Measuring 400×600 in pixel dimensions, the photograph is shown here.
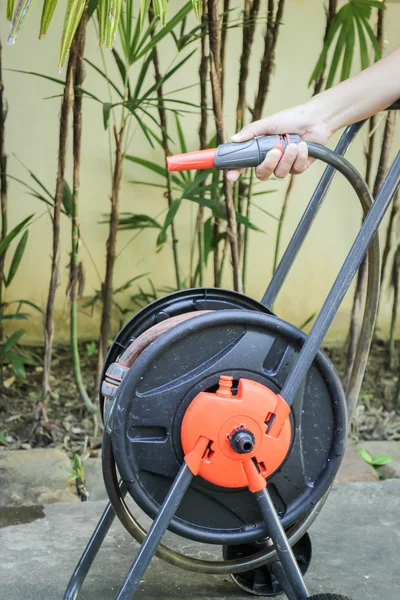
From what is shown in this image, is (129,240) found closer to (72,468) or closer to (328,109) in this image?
(72,468)

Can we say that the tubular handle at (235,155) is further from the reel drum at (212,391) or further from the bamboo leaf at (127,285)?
the bamboo leaf at (127,285)

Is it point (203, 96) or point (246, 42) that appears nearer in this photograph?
point (246, 42)

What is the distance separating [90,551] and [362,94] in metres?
1.19

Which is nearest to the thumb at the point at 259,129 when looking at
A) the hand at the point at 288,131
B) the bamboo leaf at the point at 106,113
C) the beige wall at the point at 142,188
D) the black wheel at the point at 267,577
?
the hand at the point at 288,131

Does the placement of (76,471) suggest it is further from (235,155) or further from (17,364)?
(235,155)

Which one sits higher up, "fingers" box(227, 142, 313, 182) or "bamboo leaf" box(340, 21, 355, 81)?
"bamboo leaf" box(340, 21, 355, 81)

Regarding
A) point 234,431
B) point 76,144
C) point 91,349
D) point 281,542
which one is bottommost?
point 91,349

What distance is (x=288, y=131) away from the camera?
1.61 meters

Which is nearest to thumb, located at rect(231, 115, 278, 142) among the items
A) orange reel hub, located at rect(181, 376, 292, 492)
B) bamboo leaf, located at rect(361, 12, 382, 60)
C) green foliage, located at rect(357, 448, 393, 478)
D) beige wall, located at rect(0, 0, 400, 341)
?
orange reel hub, located at rect(181, 376, 292, 492)

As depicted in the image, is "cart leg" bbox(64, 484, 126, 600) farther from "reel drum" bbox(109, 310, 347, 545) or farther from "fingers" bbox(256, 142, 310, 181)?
"fingers" bbox(256, 142, 310, 181)

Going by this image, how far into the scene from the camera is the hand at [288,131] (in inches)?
61.5

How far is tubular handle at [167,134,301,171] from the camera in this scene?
1563 millimetres

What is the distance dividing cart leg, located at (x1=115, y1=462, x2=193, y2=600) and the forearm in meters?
0.76

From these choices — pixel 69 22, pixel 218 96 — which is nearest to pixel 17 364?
pixel 218 96
